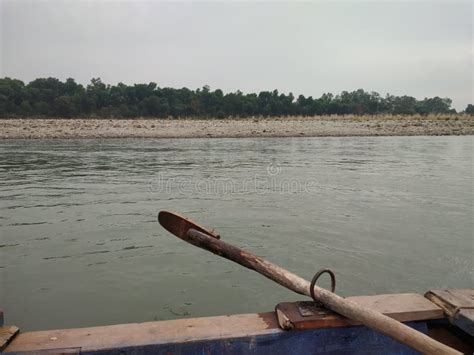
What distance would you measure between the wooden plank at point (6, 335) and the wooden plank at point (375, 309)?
1.47 meters

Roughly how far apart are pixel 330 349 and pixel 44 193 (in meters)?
8.32

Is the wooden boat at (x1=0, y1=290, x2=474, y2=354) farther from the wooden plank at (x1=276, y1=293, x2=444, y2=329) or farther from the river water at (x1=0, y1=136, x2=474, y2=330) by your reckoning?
the river water at (x1=0, y1=136, x2=474, y2=330)

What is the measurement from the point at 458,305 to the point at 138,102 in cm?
5187

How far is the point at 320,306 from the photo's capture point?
241cm

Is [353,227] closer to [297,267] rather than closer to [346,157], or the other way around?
[297,267]

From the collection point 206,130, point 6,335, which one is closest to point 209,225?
point 6,335

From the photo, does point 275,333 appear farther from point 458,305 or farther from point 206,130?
point 206,130

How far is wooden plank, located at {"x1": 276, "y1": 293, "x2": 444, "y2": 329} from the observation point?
2.26 meters

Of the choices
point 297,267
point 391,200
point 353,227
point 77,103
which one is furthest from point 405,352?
point 77,103

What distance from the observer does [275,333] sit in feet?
Answer: 7.27

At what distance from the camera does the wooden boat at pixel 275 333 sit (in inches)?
81.9

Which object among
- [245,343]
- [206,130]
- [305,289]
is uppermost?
[206,130]

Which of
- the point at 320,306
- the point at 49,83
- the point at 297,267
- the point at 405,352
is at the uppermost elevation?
the point at 49,83

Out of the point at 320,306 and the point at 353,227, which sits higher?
the point at 320,306
